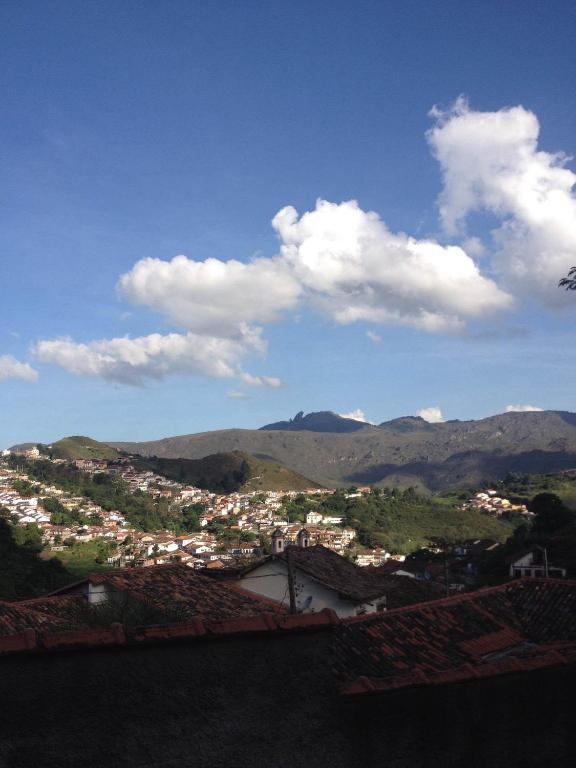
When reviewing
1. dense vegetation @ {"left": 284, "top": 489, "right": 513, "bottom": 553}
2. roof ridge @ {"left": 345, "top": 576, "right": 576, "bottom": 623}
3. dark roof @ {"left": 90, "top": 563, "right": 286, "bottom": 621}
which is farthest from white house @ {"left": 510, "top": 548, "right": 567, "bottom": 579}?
dense vegetation @ {"left": 284, "top": 489, "right": 513, "bottom": 553}

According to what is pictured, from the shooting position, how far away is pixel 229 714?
4.39 m

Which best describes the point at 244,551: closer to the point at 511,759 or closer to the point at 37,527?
the point at 37,527

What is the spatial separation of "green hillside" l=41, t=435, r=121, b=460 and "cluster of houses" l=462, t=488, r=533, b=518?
8181 centimetres

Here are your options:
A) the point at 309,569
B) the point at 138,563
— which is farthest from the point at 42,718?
the point at 138,563

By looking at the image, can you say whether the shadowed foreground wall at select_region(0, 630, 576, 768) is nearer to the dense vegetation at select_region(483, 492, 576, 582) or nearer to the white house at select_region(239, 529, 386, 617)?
the white house at select_region(239, 529, 386, 617)

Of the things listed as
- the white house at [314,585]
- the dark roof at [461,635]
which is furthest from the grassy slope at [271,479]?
the dark roof at [461,635]

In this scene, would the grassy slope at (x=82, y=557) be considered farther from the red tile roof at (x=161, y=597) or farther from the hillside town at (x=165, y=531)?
the red tile roof at (x=161, y=597)

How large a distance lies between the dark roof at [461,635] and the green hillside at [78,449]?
142 meters

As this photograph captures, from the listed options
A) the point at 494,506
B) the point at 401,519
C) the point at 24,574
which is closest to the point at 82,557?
the point at 24,574

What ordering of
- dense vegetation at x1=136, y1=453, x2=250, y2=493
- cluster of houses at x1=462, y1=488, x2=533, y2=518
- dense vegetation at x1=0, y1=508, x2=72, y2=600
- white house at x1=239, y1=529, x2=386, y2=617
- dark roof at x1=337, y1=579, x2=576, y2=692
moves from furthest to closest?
dense vegetation at x1=136, y1=453, x2=250, y2=493 → cluster of houses at x1=462, y1=488, x2=533, y2=518 → dense vegetation at x1=0, y1=508, x2=72, y2=600 → white house at x1=239, y1=529, x2=386, y2=617 → dark roof at x1=337, y1=579, x2=576, y2=692

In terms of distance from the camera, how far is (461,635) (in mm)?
10070

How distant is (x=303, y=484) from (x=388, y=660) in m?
145

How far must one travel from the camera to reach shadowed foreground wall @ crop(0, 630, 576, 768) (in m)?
4.09

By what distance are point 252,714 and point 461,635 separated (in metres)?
6.51
